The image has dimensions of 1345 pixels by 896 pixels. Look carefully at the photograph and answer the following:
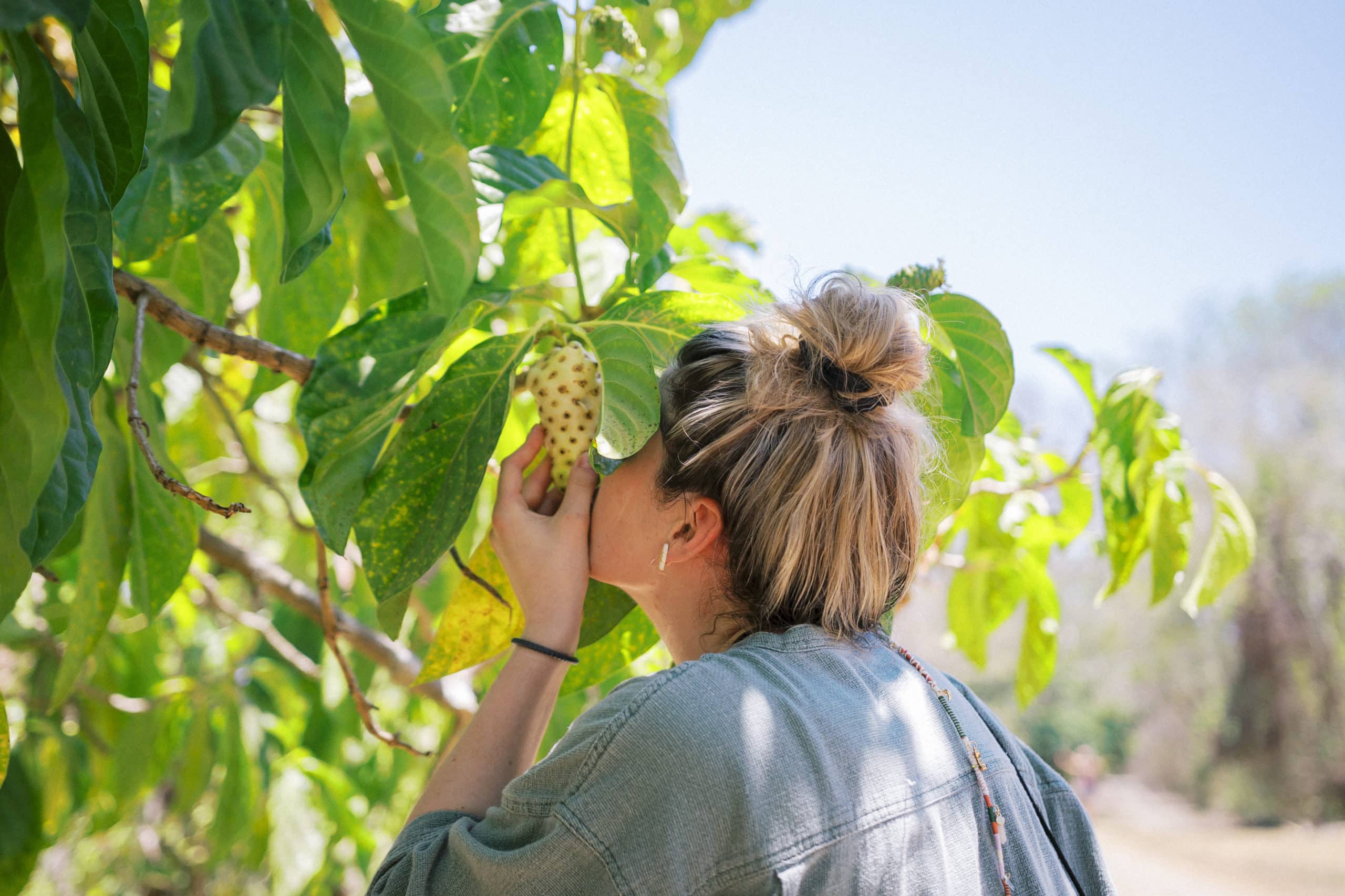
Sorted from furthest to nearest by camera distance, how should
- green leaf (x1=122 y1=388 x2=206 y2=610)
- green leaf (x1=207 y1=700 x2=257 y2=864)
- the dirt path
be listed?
the dirt path → green leaf (x1=207 y1=700 x2=257 y2=864) → green leaf (x1=122 y1=388 x2=206 y2=610)

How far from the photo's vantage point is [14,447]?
47 centimetres

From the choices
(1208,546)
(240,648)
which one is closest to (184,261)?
(1208,546)

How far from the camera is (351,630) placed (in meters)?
1.34

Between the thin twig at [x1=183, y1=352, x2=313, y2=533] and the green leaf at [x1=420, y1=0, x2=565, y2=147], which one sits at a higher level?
the green leaf at [x1=420, y1=0, x2=565, y2=147]

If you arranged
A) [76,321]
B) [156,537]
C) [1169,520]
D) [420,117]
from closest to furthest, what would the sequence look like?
1. [76,321]
2. [420,117]
3. [156,537]
4. [1169,520]

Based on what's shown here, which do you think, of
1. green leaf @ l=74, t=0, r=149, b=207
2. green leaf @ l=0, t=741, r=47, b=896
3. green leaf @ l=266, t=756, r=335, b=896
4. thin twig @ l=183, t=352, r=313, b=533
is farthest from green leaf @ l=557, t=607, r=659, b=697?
green leaf @ l=0, t=741, r=47, b=896

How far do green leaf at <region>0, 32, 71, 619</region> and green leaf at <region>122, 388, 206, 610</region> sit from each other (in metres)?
0.41

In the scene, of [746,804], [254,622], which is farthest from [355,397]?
[254,622]

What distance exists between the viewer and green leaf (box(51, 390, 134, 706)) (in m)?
0.82

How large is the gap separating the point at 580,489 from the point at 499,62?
A: 387 mm

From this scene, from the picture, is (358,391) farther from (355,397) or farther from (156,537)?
(156,537)

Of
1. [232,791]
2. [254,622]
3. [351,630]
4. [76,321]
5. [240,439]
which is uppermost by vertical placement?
[76,321]

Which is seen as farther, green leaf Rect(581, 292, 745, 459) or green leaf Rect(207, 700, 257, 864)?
green leaf Rect(207, 700, 257, 864)

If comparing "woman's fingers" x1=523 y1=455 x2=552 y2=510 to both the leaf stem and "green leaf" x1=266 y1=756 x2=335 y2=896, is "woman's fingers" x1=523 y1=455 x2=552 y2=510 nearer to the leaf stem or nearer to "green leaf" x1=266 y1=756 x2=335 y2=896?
the leaf stem
